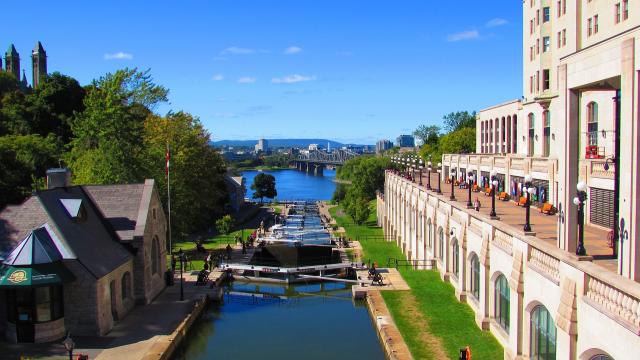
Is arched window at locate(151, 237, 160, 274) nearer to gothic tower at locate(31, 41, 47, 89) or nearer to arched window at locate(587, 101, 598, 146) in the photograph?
arched window at locate(587, 101, 598, 146)

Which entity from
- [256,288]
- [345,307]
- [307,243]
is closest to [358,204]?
[307,243]

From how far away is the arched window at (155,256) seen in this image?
34.1 meters

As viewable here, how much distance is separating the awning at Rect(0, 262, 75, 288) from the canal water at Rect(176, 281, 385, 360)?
6382 millimetres

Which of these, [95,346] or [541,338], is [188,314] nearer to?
[95,346]

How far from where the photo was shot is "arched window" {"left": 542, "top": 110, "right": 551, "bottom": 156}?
39716 mm

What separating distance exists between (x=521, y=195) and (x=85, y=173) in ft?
101

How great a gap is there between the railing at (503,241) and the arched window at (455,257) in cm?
814

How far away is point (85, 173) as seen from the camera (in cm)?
4309

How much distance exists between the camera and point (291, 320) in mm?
32812

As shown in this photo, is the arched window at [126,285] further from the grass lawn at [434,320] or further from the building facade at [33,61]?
the building facade at [33,61]

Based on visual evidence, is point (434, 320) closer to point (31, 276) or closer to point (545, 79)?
point (31, 276)

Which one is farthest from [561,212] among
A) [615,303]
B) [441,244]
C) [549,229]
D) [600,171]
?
[441,244]

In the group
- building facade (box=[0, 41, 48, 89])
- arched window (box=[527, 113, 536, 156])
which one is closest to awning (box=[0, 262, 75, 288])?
arched window (box=[527, 113, 536, 156])

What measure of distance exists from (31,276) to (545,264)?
20.1m
